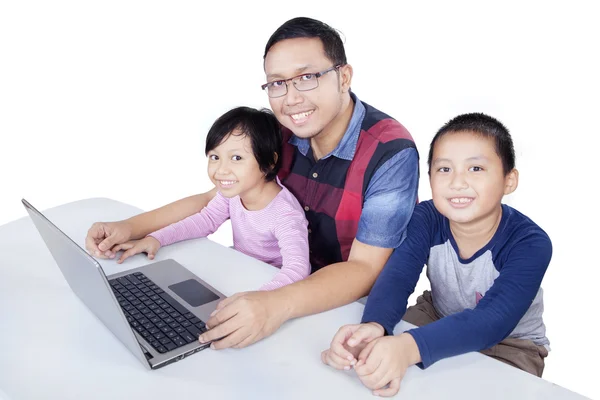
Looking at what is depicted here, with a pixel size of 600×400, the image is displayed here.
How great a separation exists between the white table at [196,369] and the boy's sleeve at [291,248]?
0.14 metres

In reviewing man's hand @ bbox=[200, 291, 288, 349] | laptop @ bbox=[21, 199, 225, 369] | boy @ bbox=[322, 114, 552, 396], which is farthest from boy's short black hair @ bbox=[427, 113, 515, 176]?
laptop @ bbox=[21, 199, 225, 369]

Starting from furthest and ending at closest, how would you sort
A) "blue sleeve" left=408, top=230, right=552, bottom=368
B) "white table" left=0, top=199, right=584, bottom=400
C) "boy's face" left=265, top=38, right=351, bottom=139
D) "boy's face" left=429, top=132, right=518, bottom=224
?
"boy's face" left=265, top=38, right=351, bottom=139, "boy's face" left=429, top=132, right=518, bottom=224, "blue sleeve" left=408, top=230, right=552, bottom=368, "white table" left=0, top=199, right=584, bottom=400

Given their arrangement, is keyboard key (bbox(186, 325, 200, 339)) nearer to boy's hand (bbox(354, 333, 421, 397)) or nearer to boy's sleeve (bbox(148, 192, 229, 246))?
boy's hand (bbox(354, 333, 421, 397))

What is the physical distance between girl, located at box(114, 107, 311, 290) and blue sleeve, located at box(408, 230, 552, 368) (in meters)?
0.46

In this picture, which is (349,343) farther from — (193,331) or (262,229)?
(262,229)

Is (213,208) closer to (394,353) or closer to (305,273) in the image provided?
(305,273)

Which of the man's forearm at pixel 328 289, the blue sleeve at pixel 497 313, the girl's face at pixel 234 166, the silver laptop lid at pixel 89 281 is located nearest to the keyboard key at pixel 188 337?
the silver laptop lid at pixel 89 281

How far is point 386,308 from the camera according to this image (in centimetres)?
120

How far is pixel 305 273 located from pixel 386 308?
11.7 inches

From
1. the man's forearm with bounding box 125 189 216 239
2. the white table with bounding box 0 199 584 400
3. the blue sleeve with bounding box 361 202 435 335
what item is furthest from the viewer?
the man's forearm with bounding box 125 189 216 239

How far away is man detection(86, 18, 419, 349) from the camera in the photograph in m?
1.43

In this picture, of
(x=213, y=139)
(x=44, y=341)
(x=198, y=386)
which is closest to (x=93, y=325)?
(x=44, y=341)

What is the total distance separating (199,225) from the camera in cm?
169

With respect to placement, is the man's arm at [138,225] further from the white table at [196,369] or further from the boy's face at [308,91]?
the boy's face at [308,91]
